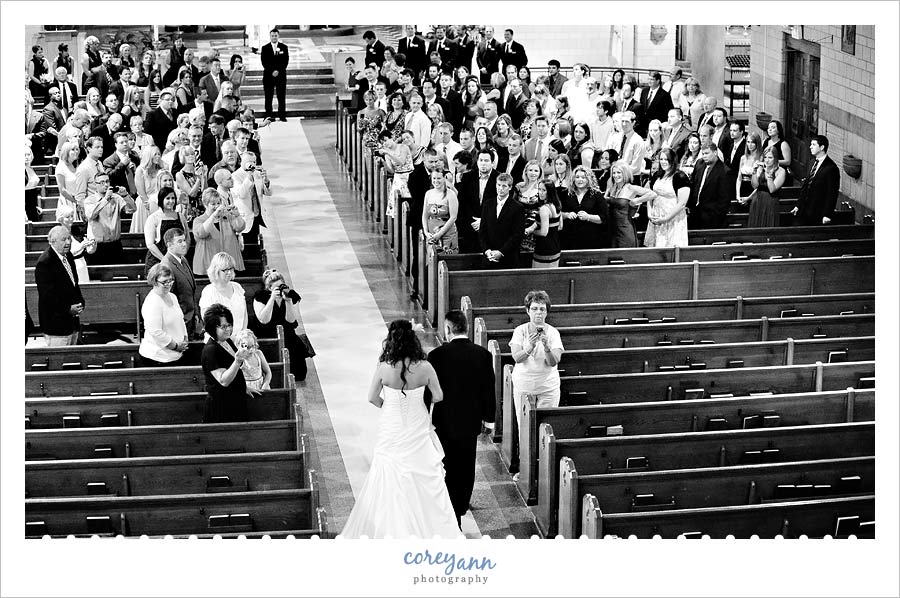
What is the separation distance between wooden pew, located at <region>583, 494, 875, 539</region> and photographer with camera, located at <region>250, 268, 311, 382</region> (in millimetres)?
3416

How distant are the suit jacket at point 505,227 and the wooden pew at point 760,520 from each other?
385 centimetres

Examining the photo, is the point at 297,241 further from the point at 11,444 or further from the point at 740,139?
the point at 11,444

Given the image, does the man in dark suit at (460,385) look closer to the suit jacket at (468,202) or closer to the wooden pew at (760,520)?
the wooden pew at (760,520)

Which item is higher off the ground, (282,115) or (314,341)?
(282,115)

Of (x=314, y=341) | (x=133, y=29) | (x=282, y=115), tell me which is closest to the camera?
(x=314, y=341)

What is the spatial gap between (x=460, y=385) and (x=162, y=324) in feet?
7.08

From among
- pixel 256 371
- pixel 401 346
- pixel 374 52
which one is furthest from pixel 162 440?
pixel 374 52

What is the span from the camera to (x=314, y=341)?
10.5 m

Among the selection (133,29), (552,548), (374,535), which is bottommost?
(374,535)

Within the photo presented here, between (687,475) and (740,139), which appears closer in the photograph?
(687,475)

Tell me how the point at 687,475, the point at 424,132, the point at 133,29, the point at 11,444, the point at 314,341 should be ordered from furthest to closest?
the point at 133,29 < the point at 424,132 < the point at 314,341 < the point at 687,475 < the point at 11,444

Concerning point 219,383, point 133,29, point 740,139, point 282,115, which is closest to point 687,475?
point 219,383

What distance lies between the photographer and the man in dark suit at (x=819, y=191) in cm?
1129

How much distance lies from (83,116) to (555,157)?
483cm
